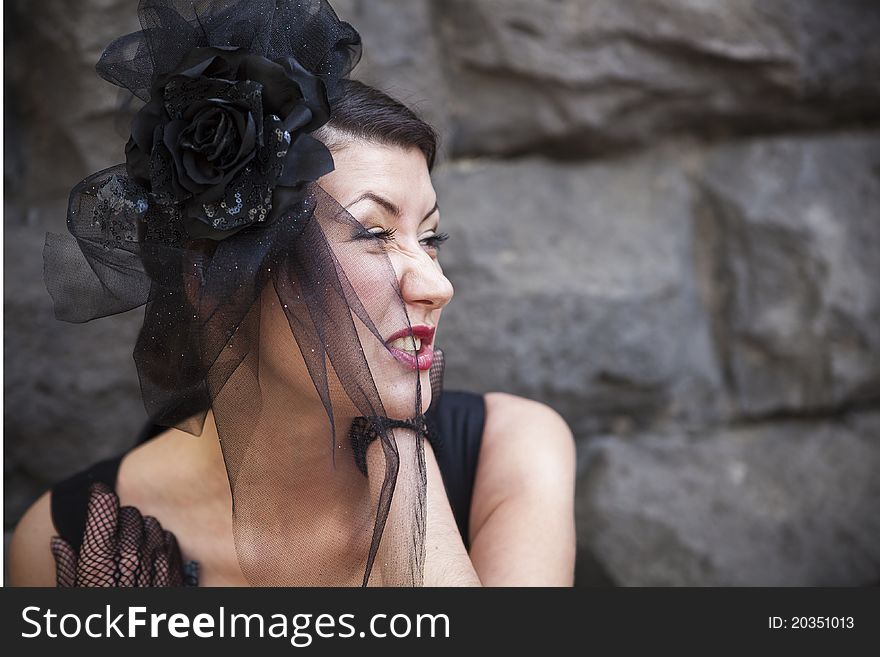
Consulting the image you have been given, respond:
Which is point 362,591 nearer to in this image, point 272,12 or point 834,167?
point 272,12

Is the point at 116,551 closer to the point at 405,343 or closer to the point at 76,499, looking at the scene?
the point at 76,499

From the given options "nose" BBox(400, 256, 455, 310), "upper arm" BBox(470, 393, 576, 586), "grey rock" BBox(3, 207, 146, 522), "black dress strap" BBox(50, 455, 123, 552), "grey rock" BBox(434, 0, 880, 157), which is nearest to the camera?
"nose" BBox(400, 256, 455, 310)

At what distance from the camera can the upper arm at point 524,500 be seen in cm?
140

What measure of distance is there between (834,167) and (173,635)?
157 centimetres

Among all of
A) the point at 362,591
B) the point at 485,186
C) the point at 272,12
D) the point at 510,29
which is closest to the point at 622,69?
the point at 510,29

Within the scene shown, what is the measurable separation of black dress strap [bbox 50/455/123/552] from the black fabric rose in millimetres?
599

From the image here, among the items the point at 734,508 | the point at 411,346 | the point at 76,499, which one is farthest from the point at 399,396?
the point at 734,508

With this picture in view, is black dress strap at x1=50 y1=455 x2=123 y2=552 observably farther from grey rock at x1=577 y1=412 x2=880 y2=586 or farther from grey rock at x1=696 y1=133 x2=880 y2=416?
grey rock at x1=696 y1=133 x2=880 y2=416

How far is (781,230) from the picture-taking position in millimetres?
1983

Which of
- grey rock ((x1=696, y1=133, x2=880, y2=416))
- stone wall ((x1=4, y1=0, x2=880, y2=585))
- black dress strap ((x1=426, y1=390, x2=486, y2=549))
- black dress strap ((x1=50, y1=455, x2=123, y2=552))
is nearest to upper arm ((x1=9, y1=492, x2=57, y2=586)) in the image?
black dress strap ((x1=50, y1=455, x2=123, y2=552))

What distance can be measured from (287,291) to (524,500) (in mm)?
532

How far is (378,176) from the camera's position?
50.1 inches

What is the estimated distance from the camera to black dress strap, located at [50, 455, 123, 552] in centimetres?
152

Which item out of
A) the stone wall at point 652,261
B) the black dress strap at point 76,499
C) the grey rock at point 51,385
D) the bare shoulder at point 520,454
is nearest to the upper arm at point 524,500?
the bare shoulder at point 520,454
